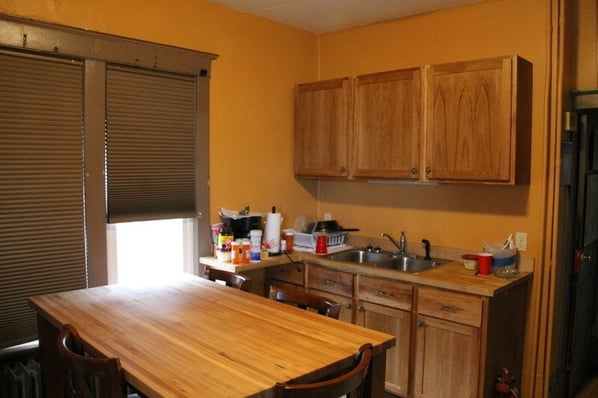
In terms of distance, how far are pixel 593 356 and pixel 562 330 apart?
2.86ft

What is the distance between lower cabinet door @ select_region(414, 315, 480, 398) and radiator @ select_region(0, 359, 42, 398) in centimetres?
207

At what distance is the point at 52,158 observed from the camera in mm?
2613

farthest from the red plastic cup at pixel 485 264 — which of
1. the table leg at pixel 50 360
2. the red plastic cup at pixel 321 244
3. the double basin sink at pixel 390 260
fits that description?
the table leg at pixel 50 360

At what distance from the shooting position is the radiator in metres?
2.44

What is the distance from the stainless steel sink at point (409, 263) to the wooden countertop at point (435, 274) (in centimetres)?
15

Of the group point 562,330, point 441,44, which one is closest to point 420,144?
point 441,44

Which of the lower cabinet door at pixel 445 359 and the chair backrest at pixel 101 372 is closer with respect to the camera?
the chair backrest at pixel 101 372

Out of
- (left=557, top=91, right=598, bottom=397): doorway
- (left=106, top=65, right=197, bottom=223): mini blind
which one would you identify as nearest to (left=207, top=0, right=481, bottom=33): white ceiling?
(left=106, top=65, right=197, bottom=223): mini blind

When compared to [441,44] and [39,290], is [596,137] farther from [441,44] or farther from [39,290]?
[39,290]

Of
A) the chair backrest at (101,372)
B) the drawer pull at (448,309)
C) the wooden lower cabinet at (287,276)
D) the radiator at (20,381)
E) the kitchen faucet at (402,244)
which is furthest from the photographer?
the kitchen faucet at (402,244)

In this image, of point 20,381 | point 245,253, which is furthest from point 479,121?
point 20,381

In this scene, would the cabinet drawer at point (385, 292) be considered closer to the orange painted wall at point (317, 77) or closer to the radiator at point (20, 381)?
the orange painted wall at point (317, 77)

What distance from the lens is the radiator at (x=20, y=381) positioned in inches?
96.0

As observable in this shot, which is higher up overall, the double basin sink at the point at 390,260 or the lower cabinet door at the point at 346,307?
the double basin sink at the point at 390,260
